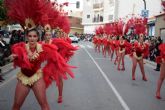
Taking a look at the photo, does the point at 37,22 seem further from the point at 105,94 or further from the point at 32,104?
the point at 105,94

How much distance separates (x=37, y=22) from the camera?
7.13 metres

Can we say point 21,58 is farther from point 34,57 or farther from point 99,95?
point 99,95

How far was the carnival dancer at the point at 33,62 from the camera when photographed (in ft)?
20.8

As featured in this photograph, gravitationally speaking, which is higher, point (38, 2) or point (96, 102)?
point (38, 2)

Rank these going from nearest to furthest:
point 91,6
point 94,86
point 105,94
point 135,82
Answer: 1. point 105,94
2. point 94,86
3. point 135,82
4. point 91,6

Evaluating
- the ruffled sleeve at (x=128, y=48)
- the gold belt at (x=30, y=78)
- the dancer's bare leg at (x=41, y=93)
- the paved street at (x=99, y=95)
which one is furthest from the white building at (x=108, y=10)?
the dancer's bare leg at (x=41, y=93)

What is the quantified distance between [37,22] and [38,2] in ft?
1.24

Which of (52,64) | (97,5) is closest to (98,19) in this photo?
(97,5)

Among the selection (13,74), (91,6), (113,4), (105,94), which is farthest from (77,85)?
(91,6)

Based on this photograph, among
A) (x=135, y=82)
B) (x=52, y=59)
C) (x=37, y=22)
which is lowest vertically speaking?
(x=135, y=82)

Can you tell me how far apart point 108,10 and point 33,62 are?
82033mm

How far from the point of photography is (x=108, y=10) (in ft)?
→ 287

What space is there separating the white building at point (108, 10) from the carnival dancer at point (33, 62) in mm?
51676

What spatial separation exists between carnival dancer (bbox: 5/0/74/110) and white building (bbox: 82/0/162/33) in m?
51.7
